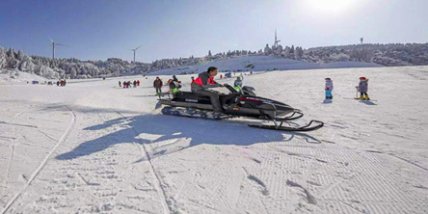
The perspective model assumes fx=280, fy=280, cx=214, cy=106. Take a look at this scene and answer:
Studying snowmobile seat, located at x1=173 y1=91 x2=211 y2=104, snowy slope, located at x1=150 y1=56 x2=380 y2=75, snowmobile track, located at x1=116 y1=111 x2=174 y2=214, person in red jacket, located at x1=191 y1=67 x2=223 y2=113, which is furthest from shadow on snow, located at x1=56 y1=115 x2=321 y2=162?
snowy slope, located at x1=150 y1=56 x2=380 y2=75

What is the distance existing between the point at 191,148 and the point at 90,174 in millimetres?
1991

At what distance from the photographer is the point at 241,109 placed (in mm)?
8195

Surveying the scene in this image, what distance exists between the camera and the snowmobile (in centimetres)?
764

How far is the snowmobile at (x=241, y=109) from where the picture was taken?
7645 millimetres

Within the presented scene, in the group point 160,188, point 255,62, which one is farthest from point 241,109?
point 255,62

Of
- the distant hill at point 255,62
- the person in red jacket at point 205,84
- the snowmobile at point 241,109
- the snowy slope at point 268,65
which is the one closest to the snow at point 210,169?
the snowmobile at point 241,109

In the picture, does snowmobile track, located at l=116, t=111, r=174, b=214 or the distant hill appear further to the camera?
the distant hill

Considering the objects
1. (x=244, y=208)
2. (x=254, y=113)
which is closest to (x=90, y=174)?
(x=244, y=208)

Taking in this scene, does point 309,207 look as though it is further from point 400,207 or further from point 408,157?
point 408,157

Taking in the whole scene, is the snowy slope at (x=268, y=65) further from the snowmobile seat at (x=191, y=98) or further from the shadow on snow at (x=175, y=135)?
the shadow on snow at (x=175, y=135)

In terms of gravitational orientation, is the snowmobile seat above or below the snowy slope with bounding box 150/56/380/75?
below

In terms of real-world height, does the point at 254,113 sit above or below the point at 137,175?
above

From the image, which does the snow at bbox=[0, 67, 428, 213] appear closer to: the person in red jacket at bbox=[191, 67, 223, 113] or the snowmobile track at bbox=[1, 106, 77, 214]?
the snowmobile track at bbox=[1, 106, 77, 214]

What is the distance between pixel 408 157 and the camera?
16.1 feet
